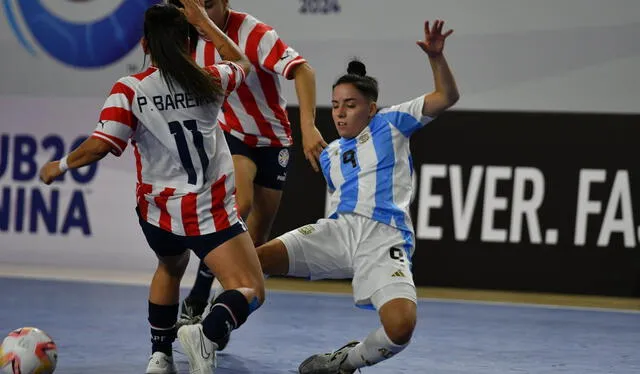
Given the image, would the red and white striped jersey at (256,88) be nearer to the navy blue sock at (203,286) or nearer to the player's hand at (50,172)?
the navy blue sock at (203,286)

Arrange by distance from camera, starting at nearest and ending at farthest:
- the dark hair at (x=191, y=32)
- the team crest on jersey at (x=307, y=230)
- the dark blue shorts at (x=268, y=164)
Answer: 1. the team crest on jersey at (x=307, y=230)
2. the dark hair at (x=191, y=32)
3. the dark blue shorts at (x=268, y=164)

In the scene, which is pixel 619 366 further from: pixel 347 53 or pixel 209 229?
pixel 347 53

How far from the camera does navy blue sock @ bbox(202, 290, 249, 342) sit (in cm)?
445

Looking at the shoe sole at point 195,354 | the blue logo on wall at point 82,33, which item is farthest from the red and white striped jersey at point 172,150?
the blue logo on wall at point 82,33

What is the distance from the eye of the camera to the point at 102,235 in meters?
9.26

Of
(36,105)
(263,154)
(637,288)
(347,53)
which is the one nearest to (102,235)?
(36,105)

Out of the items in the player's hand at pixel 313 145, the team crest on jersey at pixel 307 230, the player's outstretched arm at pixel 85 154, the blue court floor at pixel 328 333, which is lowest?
the blue court floor at pixel 328 333

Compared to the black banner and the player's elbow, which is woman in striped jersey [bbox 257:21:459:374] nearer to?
the player's elbow

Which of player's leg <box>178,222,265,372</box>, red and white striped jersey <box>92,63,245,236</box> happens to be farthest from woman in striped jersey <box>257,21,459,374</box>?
red and white striped jersey <box>92,63,245,236</box>

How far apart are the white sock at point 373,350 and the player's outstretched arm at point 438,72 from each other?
982mm

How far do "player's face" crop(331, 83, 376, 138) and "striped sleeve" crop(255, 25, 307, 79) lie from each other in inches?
28.1

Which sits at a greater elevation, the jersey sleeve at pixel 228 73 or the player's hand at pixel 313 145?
the jersey sleeve at pixel 228 73

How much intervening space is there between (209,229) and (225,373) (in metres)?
0.80

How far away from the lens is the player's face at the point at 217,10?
5762 mm
